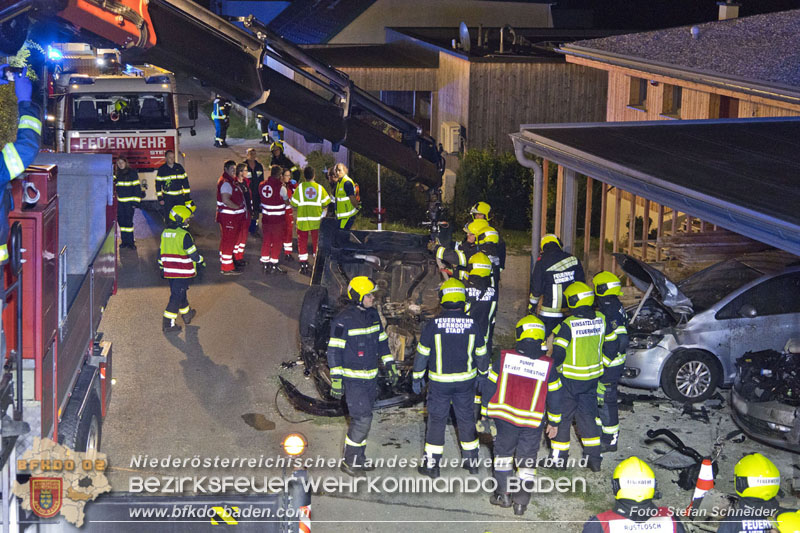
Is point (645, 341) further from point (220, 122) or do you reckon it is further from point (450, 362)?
point (220, 122)

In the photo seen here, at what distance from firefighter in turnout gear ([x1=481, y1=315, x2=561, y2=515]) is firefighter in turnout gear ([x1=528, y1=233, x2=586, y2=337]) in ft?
8.68

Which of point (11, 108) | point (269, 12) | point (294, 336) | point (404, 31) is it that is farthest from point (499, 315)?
point (269, 12)

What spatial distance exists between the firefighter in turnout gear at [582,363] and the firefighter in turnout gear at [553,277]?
1961 millimetres

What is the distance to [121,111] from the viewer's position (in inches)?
761

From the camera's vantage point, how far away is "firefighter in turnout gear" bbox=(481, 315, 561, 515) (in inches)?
316

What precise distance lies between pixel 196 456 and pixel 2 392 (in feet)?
13.5

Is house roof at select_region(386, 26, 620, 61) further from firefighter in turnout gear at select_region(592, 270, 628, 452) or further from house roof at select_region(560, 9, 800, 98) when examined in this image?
firefighter in turnout gear at select_region(592, 270, 628, 452)

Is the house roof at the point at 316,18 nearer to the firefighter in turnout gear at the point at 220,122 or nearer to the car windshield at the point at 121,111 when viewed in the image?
the firefighter in turnout gear at the point at 220,122

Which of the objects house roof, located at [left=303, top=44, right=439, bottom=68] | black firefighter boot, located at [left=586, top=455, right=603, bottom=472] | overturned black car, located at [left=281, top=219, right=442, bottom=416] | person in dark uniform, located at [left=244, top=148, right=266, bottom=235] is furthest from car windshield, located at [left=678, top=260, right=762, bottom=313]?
house roof, located at [left=303, top=44, right=439, bottom=68]

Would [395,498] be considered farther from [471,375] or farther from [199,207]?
[199,207]

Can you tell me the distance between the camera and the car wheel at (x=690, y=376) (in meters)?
10.5

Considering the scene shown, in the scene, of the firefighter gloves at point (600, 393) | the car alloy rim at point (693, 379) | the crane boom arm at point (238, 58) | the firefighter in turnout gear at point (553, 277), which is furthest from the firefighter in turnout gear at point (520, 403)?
the crane boom arm at point (238, 58)

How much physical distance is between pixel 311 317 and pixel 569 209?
3970 mm

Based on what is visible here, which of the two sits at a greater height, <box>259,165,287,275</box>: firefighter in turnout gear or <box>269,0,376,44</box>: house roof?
<box>269,0,376,44</box>: house roof
